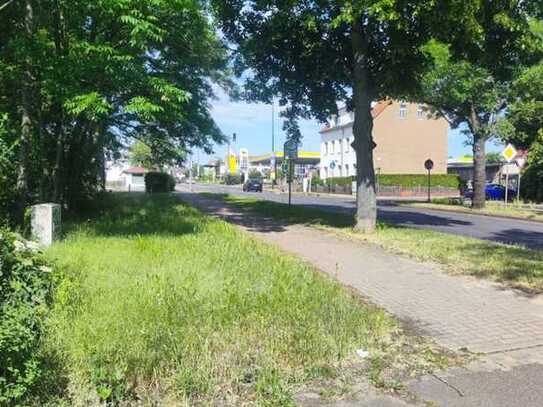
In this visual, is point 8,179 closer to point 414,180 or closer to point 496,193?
point 496,193

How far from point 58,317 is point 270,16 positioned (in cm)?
1110

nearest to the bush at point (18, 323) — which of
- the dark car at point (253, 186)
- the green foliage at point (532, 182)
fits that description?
the green foliage at point (532, 182)

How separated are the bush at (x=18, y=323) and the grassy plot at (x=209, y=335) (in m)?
0.53

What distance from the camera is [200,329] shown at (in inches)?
192

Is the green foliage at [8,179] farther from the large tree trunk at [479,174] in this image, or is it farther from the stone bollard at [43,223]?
the large tree trunk at [479,174]

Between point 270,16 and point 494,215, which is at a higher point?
point 270,16

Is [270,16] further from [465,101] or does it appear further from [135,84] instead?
[465,101]

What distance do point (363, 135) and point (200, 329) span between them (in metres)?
10.6

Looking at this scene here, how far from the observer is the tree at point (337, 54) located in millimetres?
12891

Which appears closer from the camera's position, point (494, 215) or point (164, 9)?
point (164, 9)

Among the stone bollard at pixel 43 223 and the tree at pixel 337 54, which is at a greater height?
the tree at pixel 337 54

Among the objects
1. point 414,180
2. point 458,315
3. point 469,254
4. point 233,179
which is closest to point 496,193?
point 414,180

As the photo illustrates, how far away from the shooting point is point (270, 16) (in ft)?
46.5

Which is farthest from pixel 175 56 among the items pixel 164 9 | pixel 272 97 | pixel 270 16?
pixel 164 9
